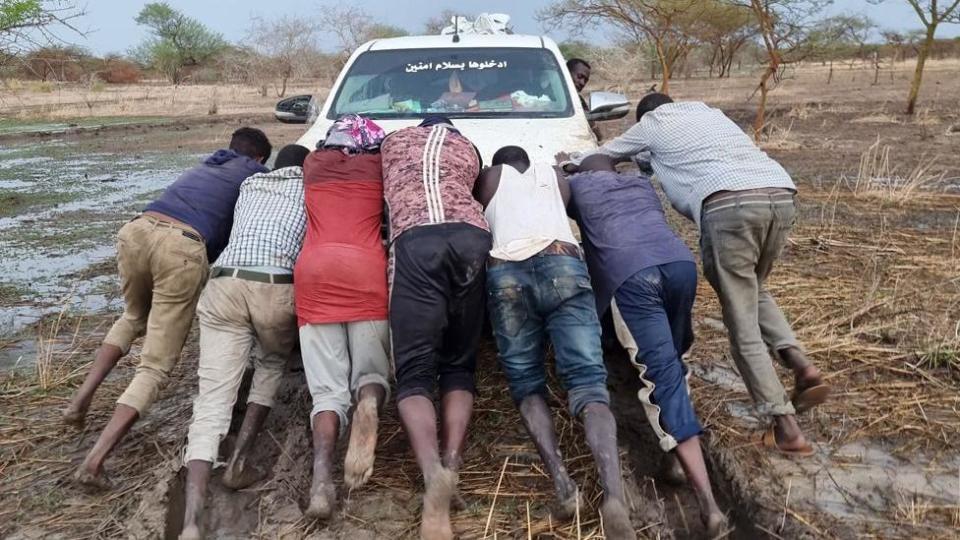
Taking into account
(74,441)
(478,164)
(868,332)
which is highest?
(478,164)

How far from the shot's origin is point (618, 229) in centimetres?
349

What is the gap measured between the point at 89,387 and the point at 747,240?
315 centimetres

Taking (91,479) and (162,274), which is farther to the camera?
(162,274)

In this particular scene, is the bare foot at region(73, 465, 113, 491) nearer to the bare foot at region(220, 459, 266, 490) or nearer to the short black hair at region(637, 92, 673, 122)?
the bare foot at region(220, 459, 266, 490)

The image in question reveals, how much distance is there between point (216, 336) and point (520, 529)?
5.09ft

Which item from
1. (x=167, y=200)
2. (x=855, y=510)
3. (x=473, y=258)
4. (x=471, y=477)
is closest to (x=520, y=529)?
(x=471, y=477)

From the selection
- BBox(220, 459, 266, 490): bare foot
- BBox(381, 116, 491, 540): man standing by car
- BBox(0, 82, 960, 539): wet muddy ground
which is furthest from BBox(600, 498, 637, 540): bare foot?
BBox(220, 459, 266, 490): bare foot

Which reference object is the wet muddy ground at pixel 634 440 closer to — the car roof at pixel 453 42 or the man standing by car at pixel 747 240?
the man standing by car at pixel 747 240

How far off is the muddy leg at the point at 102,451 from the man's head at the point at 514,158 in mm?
2032

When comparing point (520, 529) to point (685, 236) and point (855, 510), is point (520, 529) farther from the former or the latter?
point (685, 236)

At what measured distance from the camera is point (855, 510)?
10.1 ft

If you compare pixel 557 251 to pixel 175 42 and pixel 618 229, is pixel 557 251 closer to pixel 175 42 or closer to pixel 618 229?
pixel 618 229

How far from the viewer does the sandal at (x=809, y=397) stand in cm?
359

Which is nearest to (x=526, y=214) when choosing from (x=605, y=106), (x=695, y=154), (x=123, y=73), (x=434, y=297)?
(x=434, y=297)
